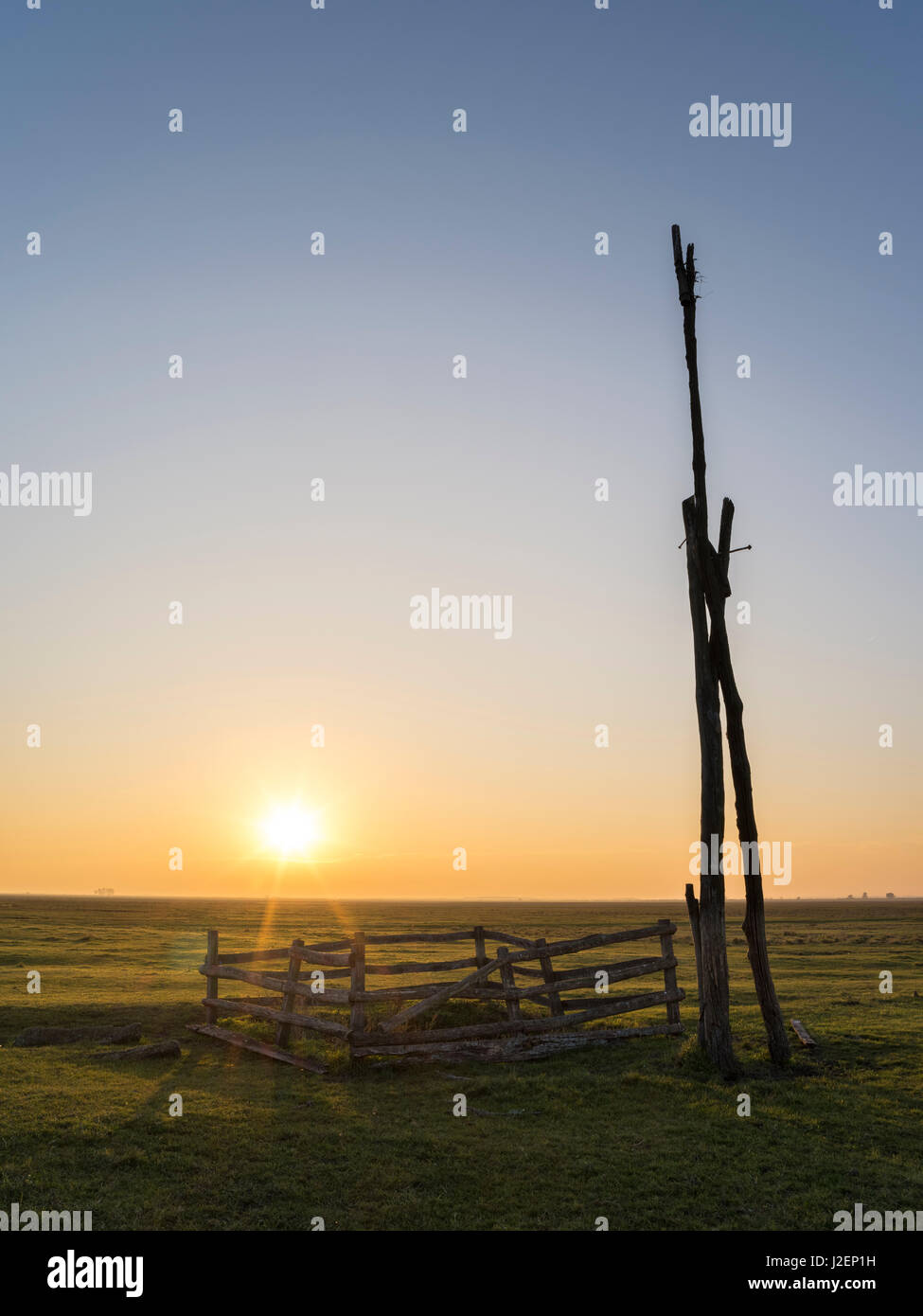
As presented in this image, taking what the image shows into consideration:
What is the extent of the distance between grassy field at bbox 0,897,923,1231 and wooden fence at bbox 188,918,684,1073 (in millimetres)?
420

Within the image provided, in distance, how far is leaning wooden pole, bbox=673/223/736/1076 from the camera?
1491 cm

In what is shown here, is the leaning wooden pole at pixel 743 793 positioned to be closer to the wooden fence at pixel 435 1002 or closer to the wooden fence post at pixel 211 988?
the wooden fence at pixel 435 1002

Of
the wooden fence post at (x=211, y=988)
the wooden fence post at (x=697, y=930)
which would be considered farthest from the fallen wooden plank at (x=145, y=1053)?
the wooden fence post at (x=697, y=930)

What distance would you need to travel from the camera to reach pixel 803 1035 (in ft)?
55.1

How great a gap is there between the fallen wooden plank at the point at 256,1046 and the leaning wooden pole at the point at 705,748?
6749mm

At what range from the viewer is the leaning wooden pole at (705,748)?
1491 centimetres

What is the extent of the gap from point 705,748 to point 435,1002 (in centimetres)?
674

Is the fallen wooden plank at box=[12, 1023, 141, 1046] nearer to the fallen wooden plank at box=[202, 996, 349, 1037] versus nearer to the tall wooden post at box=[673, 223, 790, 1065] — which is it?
the fallen wooden plank at box=[202, 996, 349, 1037]

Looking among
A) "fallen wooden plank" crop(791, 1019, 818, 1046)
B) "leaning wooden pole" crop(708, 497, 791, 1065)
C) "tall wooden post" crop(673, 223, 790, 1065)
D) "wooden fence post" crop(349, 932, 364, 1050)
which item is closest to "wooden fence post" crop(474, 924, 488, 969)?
"wooden fence post" crop(349, 932, 364, 1050)

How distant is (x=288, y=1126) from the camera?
11719 mm

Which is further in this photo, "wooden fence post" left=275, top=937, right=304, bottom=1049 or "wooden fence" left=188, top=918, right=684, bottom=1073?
"wooden fence post" left=275, top=937, right=304, bottom=1049
